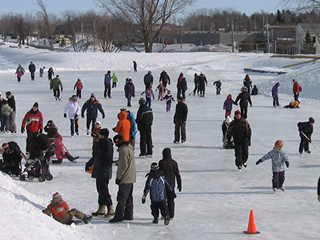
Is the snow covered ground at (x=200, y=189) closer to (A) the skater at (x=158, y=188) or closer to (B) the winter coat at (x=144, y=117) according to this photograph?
(A) the skater at (x=158, y=188)

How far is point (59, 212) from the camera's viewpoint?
25.2 feet

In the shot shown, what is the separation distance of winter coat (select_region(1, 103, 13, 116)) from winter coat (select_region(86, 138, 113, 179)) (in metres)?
8.73

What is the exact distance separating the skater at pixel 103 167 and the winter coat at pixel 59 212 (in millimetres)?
720

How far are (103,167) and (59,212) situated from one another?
96 cm

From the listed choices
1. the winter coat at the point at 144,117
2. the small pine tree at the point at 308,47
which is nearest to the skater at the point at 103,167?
the winter coat at the point at 144,117

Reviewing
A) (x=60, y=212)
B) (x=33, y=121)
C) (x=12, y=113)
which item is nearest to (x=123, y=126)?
(x=33, y=121)

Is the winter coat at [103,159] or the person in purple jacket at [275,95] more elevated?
the person in purple jacket at [275,95]

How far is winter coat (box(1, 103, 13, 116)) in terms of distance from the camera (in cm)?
1617

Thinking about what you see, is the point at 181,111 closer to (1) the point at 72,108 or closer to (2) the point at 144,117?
(2) the point at 144,117

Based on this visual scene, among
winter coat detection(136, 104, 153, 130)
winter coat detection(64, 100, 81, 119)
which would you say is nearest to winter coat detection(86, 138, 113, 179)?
winter coat detection(136, 104, 153, 130)

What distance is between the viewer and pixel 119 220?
802 cm

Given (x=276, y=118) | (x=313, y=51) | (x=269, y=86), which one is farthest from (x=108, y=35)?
(x=276, y=118)

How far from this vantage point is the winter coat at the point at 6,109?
53.1 ft

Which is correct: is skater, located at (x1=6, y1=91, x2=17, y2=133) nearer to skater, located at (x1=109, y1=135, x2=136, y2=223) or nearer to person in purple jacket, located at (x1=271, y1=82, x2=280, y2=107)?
skater, located at (x1=109, y1=135, x2=136, y2=223)
